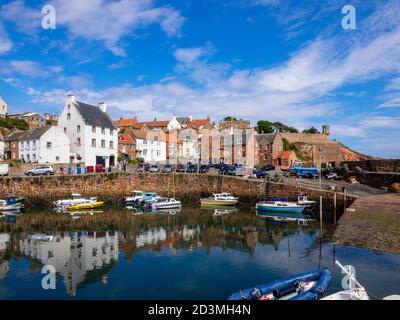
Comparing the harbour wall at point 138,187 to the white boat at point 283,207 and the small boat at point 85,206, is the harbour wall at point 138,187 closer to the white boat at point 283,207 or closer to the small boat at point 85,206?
the white boat at point 283,207

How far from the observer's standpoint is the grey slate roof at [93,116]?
59881 mm

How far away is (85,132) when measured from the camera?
58500 millimetres

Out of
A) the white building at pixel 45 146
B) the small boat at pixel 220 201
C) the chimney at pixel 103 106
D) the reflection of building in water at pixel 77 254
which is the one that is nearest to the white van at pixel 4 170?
the white building at pixel 45 146

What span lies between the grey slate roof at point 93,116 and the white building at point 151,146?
442 inches

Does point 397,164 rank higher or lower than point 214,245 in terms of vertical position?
higher

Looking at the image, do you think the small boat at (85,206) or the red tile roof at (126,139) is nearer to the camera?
the small boat at (85,206)

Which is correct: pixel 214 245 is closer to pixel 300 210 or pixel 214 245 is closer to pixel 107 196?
pixel 300 210

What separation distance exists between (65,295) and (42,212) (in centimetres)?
2740

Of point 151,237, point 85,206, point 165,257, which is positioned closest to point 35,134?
point 85,206

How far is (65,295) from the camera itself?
16.9 m

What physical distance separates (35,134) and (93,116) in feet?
34.2

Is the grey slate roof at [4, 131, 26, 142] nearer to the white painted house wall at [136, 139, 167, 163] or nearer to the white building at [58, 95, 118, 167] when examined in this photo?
the white building at [58, 95, 118, 167]

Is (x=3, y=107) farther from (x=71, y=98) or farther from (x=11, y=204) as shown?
(x=11, y=204)
